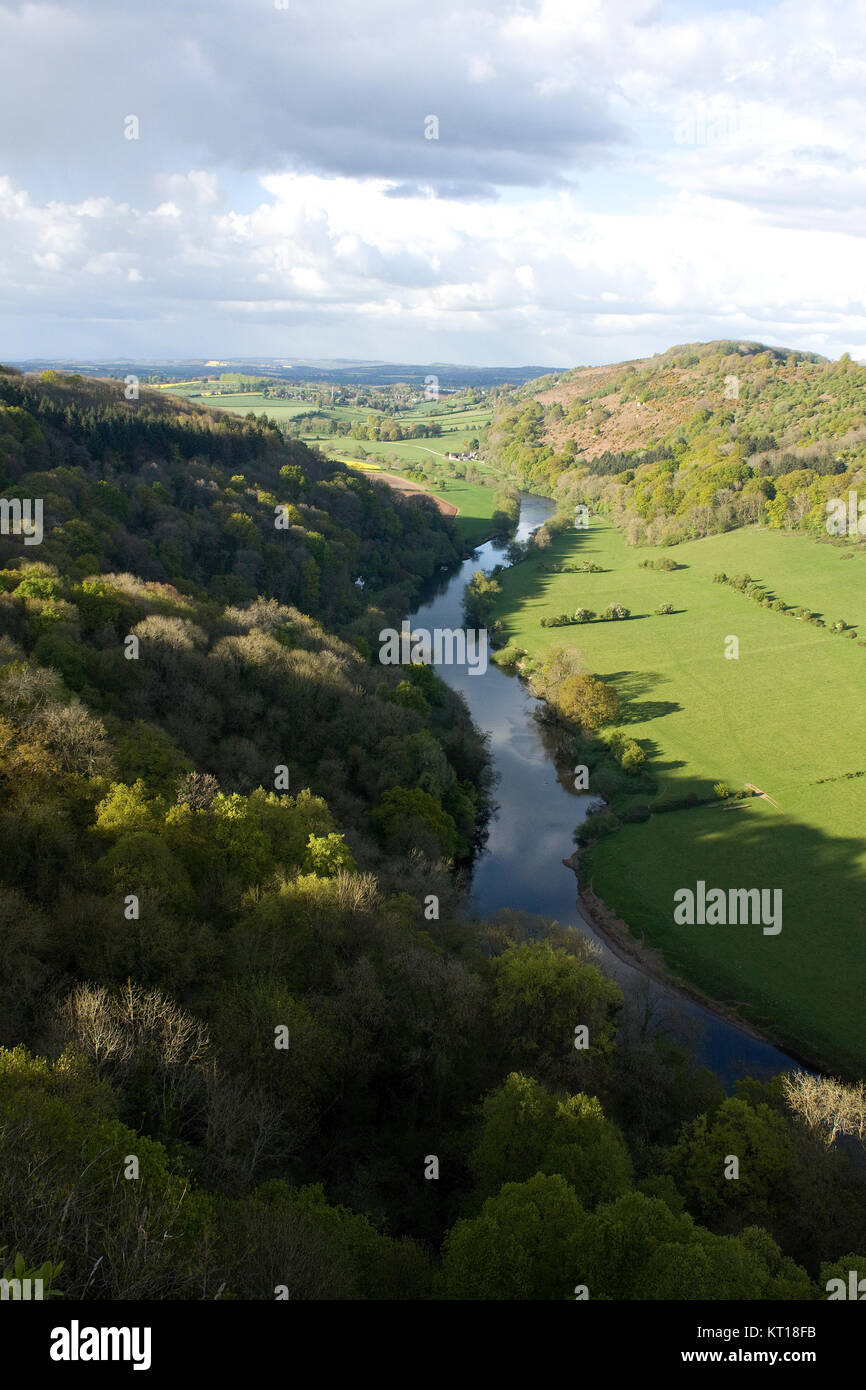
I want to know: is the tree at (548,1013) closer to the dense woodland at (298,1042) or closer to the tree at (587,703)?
the dense woodland at (298,1042)

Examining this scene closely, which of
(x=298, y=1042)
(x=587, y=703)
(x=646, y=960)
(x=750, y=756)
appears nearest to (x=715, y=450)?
(x=587, y=703)

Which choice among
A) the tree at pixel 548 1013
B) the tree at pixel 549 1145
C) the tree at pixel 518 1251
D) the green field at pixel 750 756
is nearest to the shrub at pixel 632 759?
the green field at pixel 750 756

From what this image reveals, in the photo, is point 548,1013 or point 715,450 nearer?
point 548,1013


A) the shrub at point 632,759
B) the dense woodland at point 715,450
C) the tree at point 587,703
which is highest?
the dense woodland at point 715,450

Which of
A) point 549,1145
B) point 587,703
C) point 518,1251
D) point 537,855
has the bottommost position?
point 537,855

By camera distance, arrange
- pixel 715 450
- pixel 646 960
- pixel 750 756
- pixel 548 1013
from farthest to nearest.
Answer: pixel 715 450
pixel 750 756
pixel 646 960
pixel 548 1013

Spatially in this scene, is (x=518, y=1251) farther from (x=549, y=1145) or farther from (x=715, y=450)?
(x=715, y=450)
